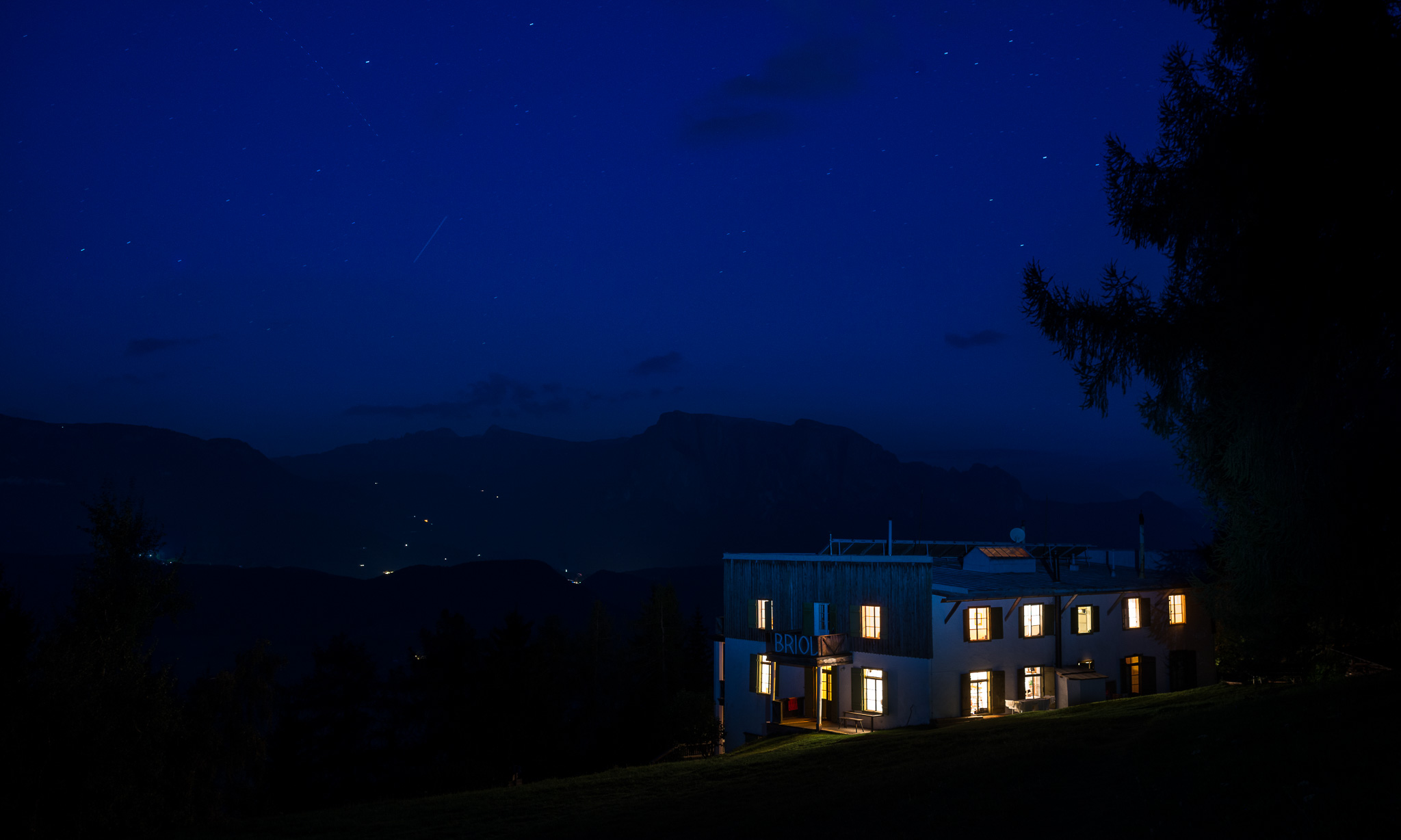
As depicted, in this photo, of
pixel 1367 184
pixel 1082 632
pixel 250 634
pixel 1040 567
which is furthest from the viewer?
pixel 250 634

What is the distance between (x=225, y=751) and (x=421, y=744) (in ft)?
71.7

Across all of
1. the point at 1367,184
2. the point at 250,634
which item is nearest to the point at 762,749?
the point at 1367,184

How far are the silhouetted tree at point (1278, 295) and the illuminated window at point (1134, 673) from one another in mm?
17901

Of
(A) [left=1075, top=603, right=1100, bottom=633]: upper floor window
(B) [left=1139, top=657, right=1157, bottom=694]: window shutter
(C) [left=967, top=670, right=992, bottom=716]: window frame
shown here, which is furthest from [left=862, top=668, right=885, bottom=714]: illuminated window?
(B) [left=1139, top=657, right=1157, bottom=694]: window shutter

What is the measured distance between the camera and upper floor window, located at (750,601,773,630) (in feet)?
115

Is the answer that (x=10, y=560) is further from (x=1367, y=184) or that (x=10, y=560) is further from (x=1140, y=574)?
(x=1367, y=184)

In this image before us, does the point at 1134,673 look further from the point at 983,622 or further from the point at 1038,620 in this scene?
the point at 983,622

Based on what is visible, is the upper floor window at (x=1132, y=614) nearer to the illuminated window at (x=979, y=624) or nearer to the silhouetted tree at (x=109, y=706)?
the illuminated window at (x=979, y=624)

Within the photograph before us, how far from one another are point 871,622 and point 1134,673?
1089 cm

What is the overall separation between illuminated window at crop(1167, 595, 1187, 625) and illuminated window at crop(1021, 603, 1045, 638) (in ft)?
24.6

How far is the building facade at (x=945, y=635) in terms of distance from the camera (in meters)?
29.2

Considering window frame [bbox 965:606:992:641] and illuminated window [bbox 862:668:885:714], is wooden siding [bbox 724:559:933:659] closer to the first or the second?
illuminated window [bbox 862:668:885:714]

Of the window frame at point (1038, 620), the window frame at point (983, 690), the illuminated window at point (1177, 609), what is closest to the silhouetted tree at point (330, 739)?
the window frame at point (983, 690)

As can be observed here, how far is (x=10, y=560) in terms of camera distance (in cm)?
16675
